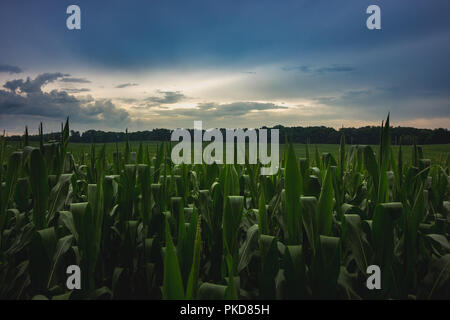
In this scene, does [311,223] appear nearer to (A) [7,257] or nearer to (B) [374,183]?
(B) [374,183]

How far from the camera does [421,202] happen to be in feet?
5.44

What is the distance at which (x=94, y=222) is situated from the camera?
1688 mm

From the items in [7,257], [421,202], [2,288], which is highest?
[421,202]

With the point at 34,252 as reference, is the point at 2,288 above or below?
below
